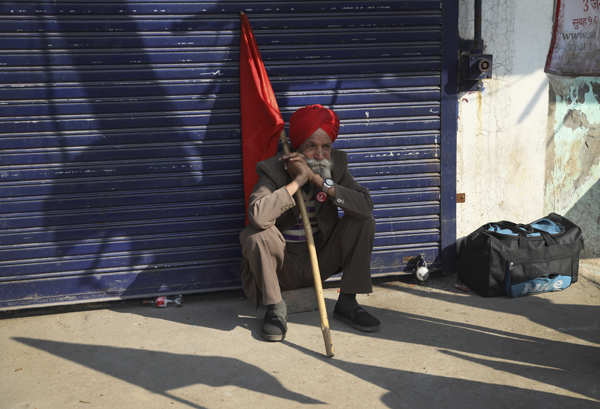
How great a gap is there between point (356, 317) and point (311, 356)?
522 millimetres

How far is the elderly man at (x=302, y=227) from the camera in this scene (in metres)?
3.49

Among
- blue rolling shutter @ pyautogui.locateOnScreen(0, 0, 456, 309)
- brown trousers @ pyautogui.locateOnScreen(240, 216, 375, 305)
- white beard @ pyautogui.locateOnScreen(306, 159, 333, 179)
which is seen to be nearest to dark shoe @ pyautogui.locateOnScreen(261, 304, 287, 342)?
brown trousers @ pyautogui.locateOnScreen(240, 216, 375, 305)

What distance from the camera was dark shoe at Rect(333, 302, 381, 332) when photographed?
3.60m

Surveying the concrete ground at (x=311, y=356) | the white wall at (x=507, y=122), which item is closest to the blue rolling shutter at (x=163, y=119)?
the white wall at (x=507, y=122)

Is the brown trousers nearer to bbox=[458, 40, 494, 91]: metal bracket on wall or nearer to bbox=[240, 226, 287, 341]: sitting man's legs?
bbox=[240, 226, 287, 341]: sitting man's legs

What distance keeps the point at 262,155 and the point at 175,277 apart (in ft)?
3.80

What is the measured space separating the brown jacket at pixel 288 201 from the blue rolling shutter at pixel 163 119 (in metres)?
0.55

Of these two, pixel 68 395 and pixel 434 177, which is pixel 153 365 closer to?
pixel 68 395

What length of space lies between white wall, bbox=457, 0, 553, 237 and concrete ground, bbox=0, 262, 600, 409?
34.1 inches

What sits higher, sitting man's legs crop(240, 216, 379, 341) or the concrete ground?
sitting man's legs crop(240, 216, 379, 341)

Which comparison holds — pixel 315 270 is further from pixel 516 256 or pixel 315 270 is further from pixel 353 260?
pixel 516 256

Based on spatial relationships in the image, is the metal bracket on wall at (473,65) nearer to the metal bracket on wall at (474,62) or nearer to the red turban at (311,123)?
the metal bracket on wall at (474,62)

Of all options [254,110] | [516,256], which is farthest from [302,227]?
[516,256]

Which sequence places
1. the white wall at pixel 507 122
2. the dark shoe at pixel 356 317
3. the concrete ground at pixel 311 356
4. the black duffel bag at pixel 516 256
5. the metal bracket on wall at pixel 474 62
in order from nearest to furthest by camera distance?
A: the concrete ground at pixel 311 356, the dark shoe at pixel 356 317, the black duffel bag at pixel 516 256, the metal bracket on wall at pixel 474 62, the white wall at pixel 507 122
